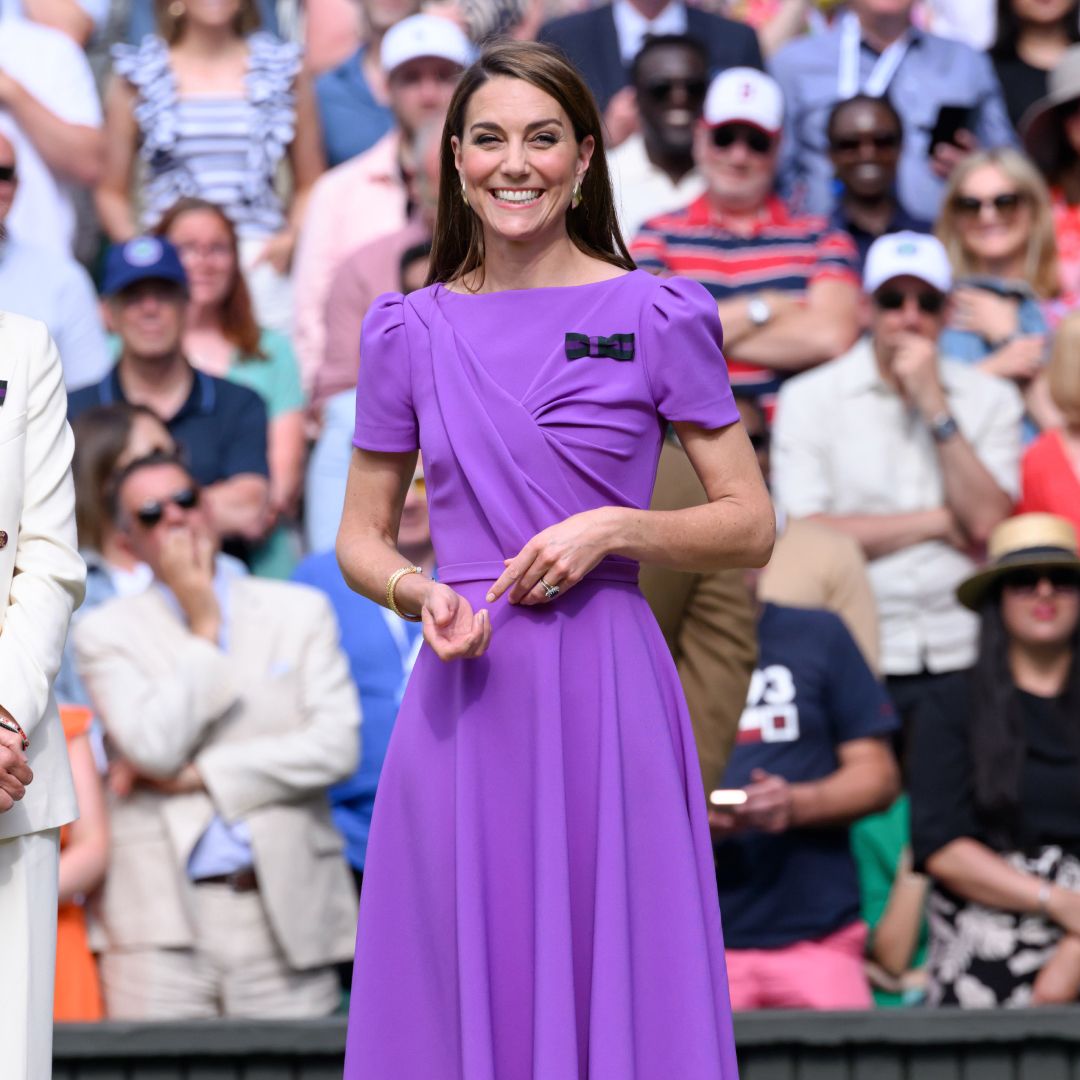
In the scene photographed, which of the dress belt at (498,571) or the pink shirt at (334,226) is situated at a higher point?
the pink shirt at (334,226)

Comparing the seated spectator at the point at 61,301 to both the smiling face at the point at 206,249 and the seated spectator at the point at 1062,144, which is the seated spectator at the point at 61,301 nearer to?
the smiling face at the point at 206,249

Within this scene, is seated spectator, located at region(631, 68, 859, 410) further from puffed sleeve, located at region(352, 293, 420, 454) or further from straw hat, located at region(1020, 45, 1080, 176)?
puffed sleeve, located at region(352, 293, 420, 454)

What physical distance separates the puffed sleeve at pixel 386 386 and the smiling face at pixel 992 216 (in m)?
5.21

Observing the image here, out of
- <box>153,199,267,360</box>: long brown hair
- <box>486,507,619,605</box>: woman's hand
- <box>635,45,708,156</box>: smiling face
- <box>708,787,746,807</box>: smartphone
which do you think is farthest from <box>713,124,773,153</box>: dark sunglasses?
<box>486,507,619,605</box>: woman's hand

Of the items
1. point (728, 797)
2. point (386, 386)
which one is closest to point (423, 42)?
point (728, 797)

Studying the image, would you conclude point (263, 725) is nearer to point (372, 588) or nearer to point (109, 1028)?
point (109, 1028)

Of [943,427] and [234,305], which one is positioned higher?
[234,305]

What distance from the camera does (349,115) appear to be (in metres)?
8.95

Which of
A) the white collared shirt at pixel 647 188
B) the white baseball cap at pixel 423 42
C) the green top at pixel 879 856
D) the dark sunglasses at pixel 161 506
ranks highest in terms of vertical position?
the white baseball cap at pixel 423 42

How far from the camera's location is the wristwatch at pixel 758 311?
25.5ft

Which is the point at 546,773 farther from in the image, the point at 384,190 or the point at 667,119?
the point at 667,119

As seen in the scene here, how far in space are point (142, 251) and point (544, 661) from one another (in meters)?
4.65

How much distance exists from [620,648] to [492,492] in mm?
303

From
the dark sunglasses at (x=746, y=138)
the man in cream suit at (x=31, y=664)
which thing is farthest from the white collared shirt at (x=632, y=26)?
the man in cream suit at (x=31, y=664)
